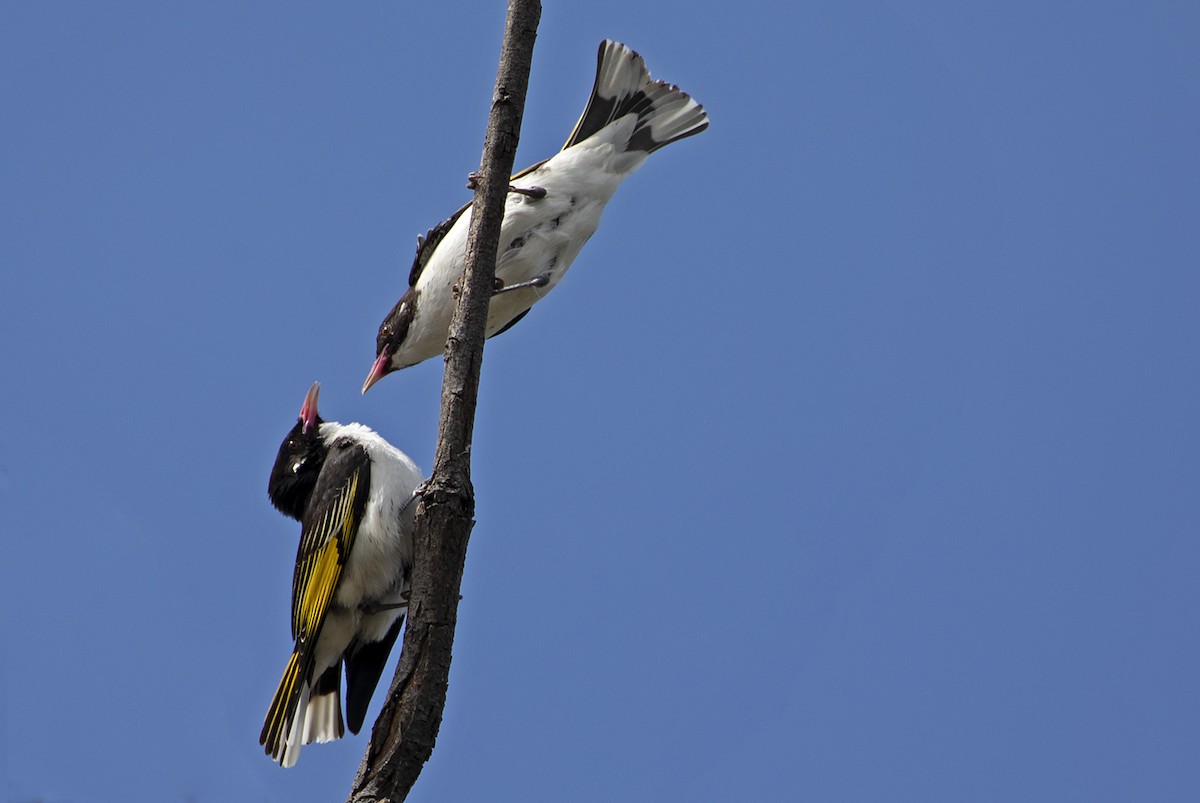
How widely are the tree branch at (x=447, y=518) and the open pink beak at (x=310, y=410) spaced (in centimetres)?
244

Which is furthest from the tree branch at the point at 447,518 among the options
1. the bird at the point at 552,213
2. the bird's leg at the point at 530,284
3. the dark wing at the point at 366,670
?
the dark wing at the point at 366,670

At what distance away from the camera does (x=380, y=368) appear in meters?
6.72

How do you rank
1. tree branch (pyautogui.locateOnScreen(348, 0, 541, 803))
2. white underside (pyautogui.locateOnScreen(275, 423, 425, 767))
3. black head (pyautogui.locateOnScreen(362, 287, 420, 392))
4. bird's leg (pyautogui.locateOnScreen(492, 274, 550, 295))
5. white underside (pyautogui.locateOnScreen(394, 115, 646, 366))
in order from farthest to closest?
black head (pyautogui.locateOnScreen(362, 287, 420, 392))
white underside (pyautogui.locateOnScreen(394, 115, 646, 366))
bird's leg (pyautogui.locateOnScreen(492, 274, 550, 295))
white underside (pyautogui.locateOnScreen(275, 423, 425, 767))
tree branch (pyautogui.locateOnScreen(348, 0, 541, 803))

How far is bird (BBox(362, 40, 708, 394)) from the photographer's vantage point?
616cm

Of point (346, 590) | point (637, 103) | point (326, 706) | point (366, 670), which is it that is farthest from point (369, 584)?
point (637, 103)

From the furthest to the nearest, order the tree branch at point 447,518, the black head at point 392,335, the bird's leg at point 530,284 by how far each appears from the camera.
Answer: the black head at point 392,335
the bird's leg at point 530,284
the tree branch at point 447,518

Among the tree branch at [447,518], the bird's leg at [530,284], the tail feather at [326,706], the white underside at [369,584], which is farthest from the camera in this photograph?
the bird's leg at [530,284]

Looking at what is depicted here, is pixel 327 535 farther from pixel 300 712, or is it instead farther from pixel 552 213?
pixel 552 213

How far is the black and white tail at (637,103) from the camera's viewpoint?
6.61 metres

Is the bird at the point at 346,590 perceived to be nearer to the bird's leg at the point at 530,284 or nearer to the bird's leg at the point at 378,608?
the bird's leg at the point at 378,608

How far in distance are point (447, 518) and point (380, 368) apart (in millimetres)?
2865

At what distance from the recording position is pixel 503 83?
14.6ft

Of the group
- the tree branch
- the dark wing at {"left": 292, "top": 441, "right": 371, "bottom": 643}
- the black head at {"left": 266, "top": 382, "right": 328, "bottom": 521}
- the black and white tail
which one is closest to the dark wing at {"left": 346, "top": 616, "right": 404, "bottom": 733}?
the dark wing at {"left": 292, "top": 441, "right": 371, "bottom": 643}

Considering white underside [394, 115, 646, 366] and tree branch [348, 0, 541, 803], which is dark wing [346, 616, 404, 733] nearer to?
white underside [394, 115, 646, 366]
